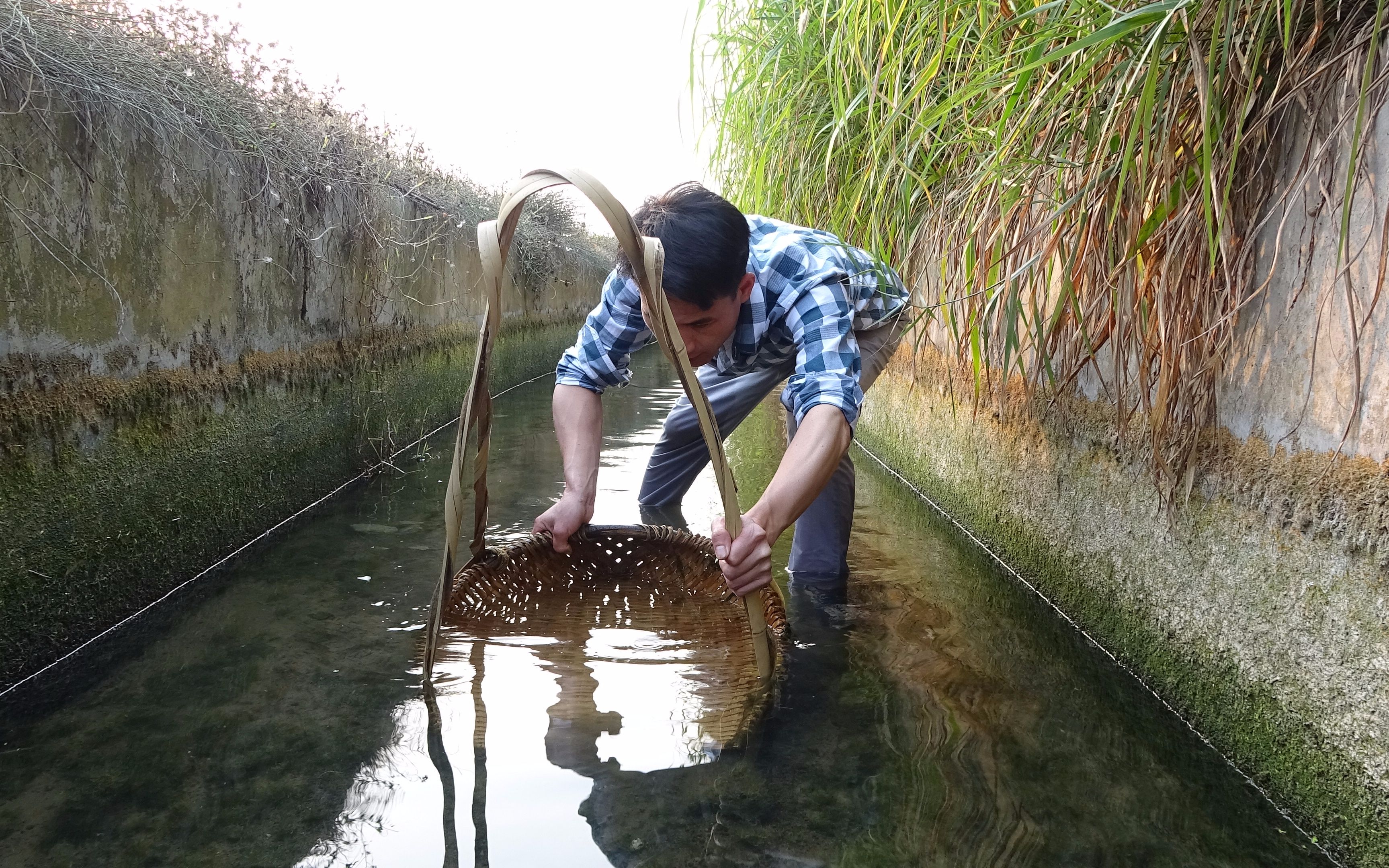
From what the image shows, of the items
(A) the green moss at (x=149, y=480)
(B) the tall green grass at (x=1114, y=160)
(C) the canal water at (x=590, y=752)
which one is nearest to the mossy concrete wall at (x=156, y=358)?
(A) the green moss at (x=149, y=480)

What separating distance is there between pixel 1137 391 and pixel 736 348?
0.82 m

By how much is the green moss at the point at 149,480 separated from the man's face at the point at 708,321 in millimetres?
1132

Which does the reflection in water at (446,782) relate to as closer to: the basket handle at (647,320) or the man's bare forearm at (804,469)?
the basket handle at (647,320)

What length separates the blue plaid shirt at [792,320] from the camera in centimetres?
175

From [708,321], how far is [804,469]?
37 centimetres

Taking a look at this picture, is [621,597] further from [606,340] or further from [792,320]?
[792,320]

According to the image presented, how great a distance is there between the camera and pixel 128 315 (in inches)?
80.4

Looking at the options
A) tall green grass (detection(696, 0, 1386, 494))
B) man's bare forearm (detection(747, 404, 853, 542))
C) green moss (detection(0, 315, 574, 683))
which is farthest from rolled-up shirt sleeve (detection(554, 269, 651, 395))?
green moss (detection(0, 315, 574, 683))

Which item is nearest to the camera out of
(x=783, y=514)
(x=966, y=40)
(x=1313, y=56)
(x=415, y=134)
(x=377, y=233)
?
(x=1313, y=56)

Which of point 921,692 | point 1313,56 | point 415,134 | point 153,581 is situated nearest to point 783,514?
point 921,692

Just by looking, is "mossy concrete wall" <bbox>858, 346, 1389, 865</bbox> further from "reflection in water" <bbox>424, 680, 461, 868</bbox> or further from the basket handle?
"reflection in water" <bbox>424, 680, 461, 868</bbox>

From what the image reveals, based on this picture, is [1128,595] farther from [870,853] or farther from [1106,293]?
[870,853]

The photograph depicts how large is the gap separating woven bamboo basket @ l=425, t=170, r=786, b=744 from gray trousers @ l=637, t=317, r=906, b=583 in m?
0.31

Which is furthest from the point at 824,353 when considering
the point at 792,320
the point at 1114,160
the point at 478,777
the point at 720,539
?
the point at 478,777
